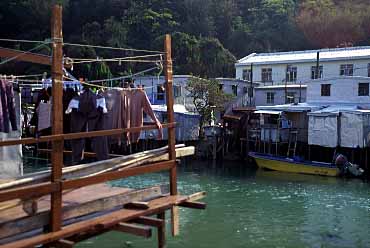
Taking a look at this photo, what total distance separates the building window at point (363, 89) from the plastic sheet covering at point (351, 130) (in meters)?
4.55

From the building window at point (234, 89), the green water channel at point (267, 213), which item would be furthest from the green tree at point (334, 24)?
the green water channel at point (267, 213)

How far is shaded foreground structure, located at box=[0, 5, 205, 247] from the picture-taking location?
4973 mm

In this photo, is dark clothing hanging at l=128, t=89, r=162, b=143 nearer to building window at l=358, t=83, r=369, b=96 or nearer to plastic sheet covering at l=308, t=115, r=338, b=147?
plastic sheet covering at l=308, t=115, r=338, b=147

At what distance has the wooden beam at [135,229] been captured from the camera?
18.5 ft

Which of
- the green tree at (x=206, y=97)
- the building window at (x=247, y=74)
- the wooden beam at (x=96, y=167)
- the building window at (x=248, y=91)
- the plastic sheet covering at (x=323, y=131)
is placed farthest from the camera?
the building window at (x=247, y=74)

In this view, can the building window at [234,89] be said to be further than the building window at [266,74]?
No

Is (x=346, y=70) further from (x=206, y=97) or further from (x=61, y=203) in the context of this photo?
(x=61, y=203)

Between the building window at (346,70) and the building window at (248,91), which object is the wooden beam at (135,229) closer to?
the building window at (248,91)

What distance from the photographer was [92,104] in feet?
22.3

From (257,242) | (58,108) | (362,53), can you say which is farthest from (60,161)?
(362,53)

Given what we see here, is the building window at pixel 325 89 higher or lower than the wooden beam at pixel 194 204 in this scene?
higher

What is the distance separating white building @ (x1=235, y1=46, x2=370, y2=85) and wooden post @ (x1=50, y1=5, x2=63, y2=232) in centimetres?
3430

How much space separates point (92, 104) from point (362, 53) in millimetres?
35937

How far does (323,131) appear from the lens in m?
28.8
